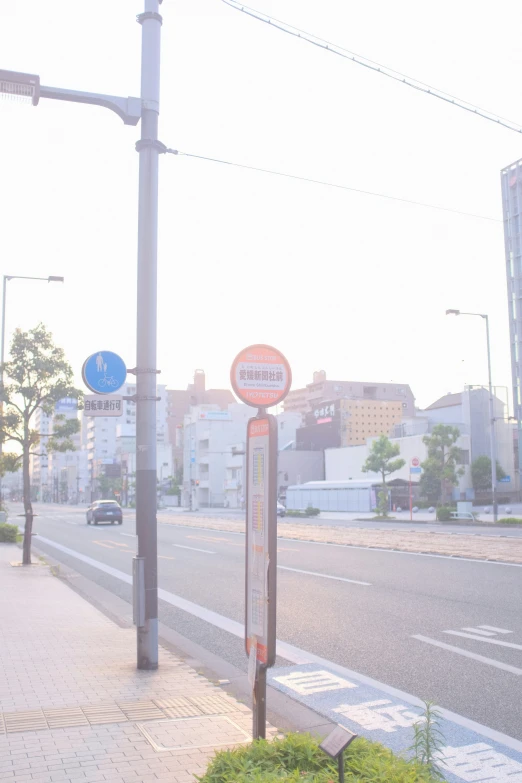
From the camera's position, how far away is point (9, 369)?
691 inches

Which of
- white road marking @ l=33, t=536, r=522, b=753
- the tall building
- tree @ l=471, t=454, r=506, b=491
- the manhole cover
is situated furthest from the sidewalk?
tree @ l=471, t=454, r=506, b=491

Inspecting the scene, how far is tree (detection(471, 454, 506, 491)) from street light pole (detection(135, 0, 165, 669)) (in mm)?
62704

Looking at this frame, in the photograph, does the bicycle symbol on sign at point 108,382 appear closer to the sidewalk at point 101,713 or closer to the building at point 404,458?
the sidewalk at point 101,713

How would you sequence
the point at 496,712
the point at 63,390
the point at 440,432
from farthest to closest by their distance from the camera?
the point at 440,432 → the point at 63,390 → the point at 496,712

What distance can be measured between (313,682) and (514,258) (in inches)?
2534

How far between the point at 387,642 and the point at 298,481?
3246 inches

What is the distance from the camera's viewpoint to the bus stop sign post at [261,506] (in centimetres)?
420

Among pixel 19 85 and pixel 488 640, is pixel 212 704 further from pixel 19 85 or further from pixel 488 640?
pixel 19 85

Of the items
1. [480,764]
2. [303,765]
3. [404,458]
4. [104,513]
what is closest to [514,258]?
[404,458]

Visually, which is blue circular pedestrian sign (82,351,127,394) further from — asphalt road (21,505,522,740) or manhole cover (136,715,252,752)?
asphalt road (21,505,522,740)

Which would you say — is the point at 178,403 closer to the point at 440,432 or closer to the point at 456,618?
the point at 440,432

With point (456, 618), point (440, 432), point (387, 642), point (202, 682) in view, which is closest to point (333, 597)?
point (456, 618)

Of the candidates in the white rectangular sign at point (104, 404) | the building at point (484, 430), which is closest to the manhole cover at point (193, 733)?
the white rectangular sign at point (104, 404)

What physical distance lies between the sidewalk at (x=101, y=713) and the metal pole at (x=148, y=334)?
665 millimetres
